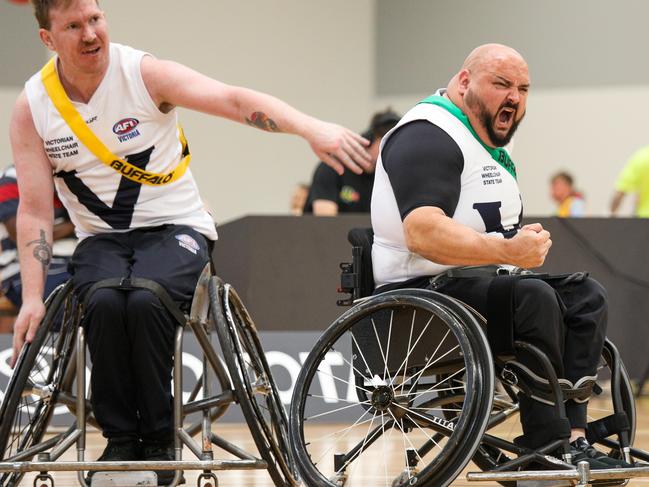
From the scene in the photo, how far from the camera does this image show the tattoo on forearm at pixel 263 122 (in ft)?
9.21

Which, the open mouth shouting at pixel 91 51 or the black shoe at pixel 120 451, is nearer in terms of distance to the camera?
the black shoe at pixel 120 451

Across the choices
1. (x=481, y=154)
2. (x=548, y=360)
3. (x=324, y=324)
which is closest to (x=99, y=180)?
(x=481, y=154)

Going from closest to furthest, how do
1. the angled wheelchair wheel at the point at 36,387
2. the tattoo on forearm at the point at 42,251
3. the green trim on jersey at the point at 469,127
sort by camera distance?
1. the angled wheelchair wheel at the point at 36,387
2. the green trim on jersey at the point at 469,127
3. the tattoo on forearm at the point at 42,251

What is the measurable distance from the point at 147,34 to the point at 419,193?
31.9 ft

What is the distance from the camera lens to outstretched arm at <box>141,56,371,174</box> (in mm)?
2449

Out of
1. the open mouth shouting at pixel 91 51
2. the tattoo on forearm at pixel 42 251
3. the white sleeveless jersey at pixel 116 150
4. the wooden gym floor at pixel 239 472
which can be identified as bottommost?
the wooden gym floor at pixel 239 472

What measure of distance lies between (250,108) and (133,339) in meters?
0.65

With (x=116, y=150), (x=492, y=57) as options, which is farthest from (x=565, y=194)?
(x=116, y=150)

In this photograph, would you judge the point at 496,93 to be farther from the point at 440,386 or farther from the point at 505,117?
the point at 440,386

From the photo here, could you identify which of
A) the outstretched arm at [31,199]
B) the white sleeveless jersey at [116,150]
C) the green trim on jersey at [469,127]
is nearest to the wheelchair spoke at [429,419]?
the green trim on jersey at [469,127]

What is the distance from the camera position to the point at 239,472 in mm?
3887

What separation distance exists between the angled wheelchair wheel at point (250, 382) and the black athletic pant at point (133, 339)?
13 centimetres

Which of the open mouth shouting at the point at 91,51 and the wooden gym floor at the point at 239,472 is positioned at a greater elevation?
the open mouth shouting at the point at 91,51

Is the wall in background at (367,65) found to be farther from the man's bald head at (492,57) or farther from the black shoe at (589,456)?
the black shoe at (589,456)
